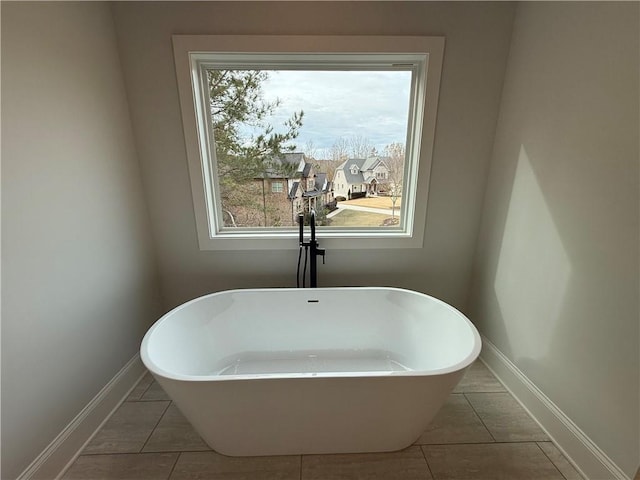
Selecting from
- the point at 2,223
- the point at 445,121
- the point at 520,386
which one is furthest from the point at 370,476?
the point at 445,121

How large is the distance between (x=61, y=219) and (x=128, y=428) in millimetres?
1097

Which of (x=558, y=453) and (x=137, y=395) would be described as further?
(x=137, y=395)

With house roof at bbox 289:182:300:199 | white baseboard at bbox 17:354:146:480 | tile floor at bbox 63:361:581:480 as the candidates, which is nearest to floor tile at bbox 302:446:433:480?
tile floor at bbox 63:361:581:480

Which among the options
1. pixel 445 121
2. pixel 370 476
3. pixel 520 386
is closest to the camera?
pixel 370 476

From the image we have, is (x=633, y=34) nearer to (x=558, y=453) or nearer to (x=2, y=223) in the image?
(x=558, y=453)

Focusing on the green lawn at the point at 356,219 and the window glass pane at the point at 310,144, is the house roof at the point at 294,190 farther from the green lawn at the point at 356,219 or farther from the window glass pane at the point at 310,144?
the green lawn at the point at 356,219

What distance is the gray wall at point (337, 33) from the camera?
1.62m

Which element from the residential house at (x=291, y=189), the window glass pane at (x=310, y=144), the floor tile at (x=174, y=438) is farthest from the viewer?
the residential house at (x=291, y=189)

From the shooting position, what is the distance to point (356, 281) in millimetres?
2127

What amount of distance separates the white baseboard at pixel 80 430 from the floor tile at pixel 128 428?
41 mm

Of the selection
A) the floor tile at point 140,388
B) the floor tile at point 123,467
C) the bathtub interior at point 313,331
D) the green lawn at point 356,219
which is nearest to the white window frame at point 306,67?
the green lawn at point 356,219

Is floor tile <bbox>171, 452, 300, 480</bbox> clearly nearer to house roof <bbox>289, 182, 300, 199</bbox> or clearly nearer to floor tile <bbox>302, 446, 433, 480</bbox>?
floor tile <bbox>302, 446, 433, 480</bbox>

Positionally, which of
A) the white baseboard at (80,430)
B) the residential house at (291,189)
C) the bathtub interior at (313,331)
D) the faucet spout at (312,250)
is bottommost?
the white baseboard at (80,430)

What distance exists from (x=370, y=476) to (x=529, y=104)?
78.3 inches
